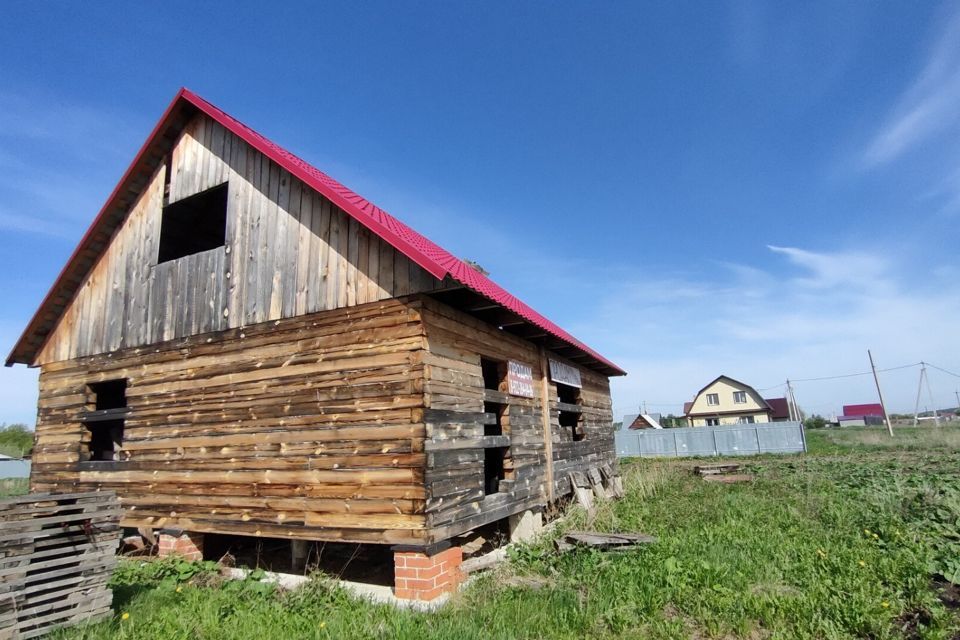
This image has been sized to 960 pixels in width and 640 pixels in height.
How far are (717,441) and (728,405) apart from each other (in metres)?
23.0

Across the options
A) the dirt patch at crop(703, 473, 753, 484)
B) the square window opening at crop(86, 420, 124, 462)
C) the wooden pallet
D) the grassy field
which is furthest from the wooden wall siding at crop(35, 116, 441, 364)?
the wooden pallet

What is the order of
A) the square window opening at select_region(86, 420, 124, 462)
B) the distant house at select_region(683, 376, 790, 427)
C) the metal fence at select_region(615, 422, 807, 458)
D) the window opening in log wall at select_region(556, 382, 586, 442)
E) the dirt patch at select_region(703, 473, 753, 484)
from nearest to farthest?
the square window opening at select_region(86, 420, 124, 462) → the window opening in log wall at select_region(556, 382, 586, 442) → the dirt patch at select_region(703, 473, 753, 484) → the metal fence at select_region(615, 422, 807, 458) → the distant house at select_region(683, 376, 790, 427)

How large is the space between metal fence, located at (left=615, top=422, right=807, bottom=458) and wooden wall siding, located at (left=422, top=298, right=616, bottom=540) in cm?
2565

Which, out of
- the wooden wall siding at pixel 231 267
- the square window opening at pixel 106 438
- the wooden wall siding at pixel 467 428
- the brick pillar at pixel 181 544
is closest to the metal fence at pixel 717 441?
the wooden wall siding at pixel 467 428

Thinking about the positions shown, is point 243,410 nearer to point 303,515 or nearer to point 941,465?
point 303,515

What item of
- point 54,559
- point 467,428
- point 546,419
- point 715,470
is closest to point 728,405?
point 715,470

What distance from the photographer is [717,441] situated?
3303 cm

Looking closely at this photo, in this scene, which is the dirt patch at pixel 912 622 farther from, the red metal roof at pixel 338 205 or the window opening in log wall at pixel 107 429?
the window opening in log wall at pixel 107 429

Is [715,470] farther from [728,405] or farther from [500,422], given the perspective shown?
[728,405]

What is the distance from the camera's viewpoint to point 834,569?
6496 mm

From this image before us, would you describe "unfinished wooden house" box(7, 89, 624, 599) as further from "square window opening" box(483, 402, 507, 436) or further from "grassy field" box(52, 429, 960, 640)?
"grassy field" box(52, 429, 960, 640)

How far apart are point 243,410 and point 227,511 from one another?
1479mm

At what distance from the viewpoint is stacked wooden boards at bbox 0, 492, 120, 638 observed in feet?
16.7

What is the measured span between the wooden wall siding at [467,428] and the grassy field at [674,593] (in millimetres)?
838
